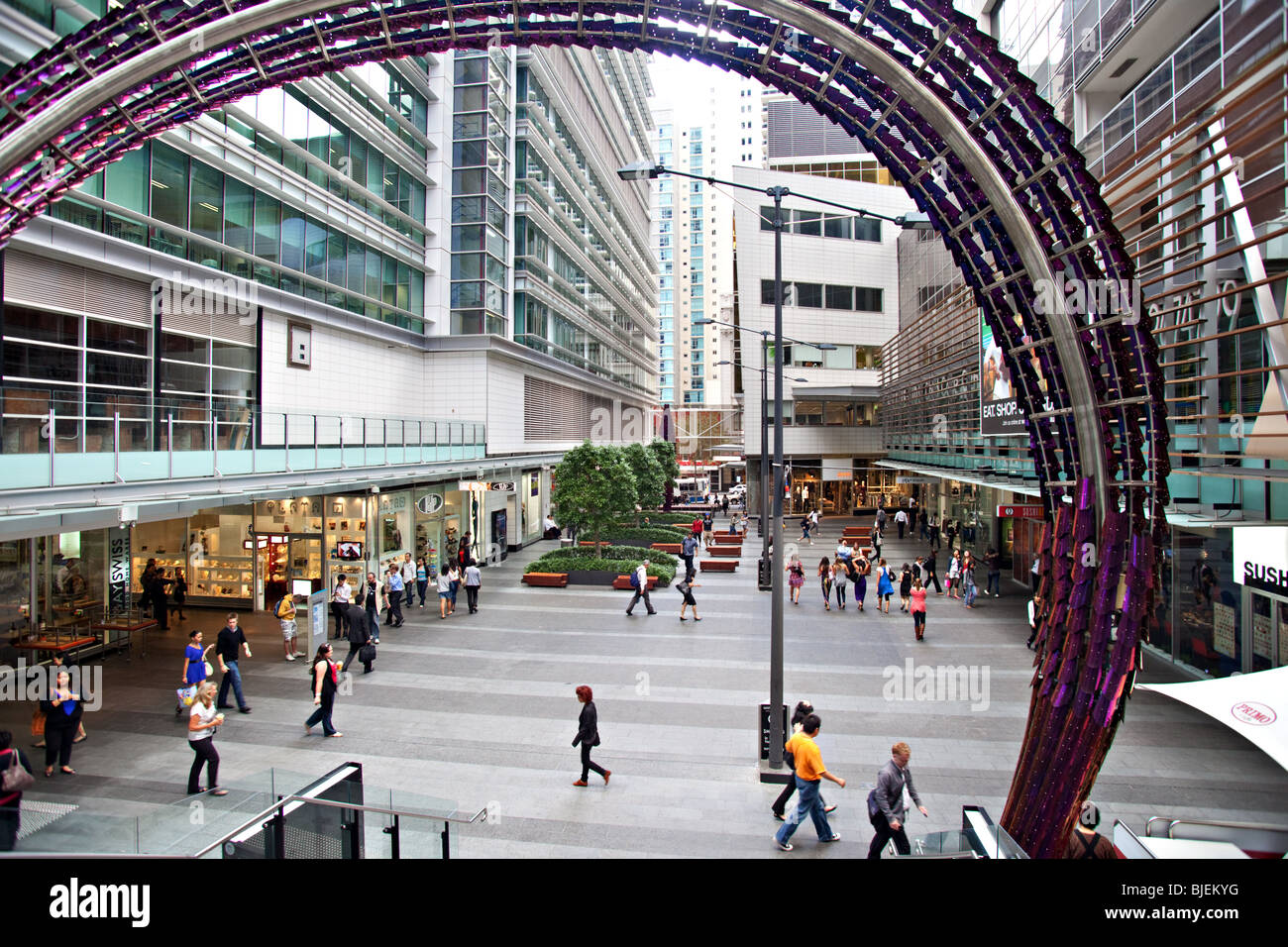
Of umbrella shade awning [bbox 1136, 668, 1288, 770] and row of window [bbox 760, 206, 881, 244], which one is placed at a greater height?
row of window [bbox 760, 206, 881, 244]

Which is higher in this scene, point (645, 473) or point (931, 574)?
point (645, 473)

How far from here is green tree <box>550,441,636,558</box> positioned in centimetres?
2669

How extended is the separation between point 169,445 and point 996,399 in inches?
727

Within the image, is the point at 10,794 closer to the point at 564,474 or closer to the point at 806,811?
the point at 806,811

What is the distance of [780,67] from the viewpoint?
646 centimetres

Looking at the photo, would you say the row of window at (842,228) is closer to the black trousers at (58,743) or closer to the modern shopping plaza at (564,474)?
the modern shopping plaza at (564,474)

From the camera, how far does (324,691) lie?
10.8 meters

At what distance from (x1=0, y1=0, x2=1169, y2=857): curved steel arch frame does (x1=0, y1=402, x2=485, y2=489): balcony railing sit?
329 centimetres

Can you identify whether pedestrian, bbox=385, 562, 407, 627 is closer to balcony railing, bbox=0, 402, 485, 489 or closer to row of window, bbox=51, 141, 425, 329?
balcony railing, bbox=0, 402, 485, 489

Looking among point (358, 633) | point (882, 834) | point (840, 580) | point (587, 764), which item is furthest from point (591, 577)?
point (882, 834)

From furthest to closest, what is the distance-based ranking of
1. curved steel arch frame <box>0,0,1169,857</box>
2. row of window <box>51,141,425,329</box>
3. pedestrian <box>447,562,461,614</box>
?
pedestrian <box>447,562,461,614</box>, row of window <box>51,141,425,329</box>, curved steel arch frame <box>0,0,1169,857</box>

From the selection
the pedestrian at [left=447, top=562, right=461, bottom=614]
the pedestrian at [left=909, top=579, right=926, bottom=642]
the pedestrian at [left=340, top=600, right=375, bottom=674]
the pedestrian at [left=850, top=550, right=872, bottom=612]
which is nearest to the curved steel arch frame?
the pedestrian at [left=340, top=600, right=375, bottom=674]
